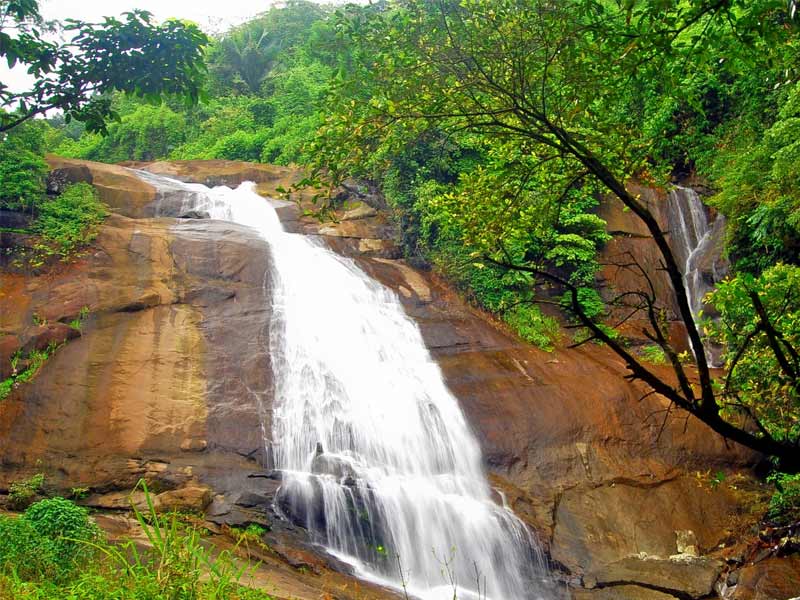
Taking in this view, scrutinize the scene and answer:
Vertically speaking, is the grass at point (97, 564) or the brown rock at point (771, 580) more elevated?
the grass at point (97, 564)

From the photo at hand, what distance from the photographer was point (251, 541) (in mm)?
8492

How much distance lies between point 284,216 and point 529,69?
14.7 meters

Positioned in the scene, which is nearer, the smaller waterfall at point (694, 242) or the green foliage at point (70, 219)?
the green foliage at point (70, 219)

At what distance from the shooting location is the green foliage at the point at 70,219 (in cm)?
1264

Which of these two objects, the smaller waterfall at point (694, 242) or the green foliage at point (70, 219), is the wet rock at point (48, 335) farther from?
the smaller waterfall at point (694, 242)

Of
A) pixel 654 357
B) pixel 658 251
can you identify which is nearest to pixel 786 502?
pixel 654 357

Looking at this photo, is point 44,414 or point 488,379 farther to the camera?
point 488,379

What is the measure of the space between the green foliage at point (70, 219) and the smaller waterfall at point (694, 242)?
1385 cm

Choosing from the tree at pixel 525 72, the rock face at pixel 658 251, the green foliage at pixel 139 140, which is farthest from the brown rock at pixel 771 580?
the green foliage at pixel 139 140

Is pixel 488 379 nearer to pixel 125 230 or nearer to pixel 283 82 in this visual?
pixel 125 230

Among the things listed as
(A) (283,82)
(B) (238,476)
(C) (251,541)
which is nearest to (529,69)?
(C) (251,541)

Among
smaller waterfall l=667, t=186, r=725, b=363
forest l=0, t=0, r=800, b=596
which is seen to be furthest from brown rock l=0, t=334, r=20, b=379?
smaller waterfall l=667, t=186, r=725, b=363

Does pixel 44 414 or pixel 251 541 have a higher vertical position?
pixel 44 414

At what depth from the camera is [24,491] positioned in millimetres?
8680
